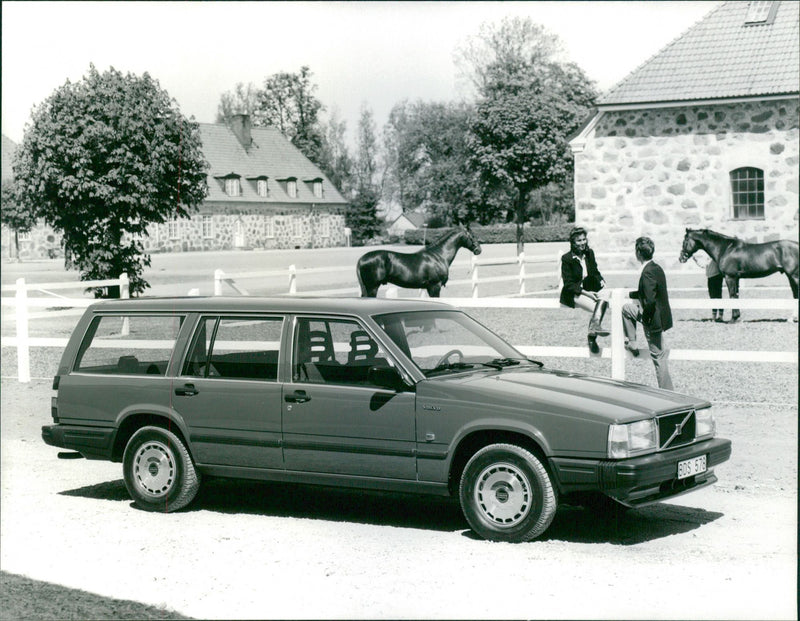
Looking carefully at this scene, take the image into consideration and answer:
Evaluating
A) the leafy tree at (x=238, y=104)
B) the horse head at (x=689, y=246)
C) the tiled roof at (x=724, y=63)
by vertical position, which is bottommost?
the horse head at (x=689, y=246)

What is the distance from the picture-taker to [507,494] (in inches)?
242

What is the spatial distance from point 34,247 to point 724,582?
11.5 m

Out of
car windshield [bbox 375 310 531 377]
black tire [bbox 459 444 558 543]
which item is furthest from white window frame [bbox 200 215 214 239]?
black tire [bbox 459 444 558 543]

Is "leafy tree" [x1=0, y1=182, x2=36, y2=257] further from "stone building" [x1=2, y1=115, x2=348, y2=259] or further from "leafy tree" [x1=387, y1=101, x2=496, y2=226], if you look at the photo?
"leafy tree" [x1=387, y1=101, x2=496, y2=226]

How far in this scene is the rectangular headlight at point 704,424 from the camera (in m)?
6.55

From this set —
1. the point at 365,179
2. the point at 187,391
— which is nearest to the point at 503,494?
the point at 187,391

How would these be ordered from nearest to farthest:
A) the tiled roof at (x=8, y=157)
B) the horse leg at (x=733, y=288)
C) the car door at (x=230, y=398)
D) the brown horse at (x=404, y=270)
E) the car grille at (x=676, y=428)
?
1. the car grille at (x=676, y=428)
2. the car door at (x=230, y=398)
3. the tiled roof at (x=8, y=157)
4. the brown horse at (x=404, y=270)
5. the horse leg at (x=733, y=288)

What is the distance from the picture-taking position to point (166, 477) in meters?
7.29

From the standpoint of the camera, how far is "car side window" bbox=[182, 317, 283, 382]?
708cm

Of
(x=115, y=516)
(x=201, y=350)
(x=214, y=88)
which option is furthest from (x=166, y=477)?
(x=214, y=88)

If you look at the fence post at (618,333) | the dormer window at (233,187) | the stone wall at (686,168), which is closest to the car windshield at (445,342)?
the fence post at (618,333)

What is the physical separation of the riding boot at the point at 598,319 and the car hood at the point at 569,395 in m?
4.80

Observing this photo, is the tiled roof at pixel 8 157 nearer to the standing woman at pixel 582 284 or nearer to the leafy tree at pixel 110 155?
the leafy tree at pixel 110 155

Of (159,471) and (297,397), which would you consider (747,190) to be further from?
(159,471)
